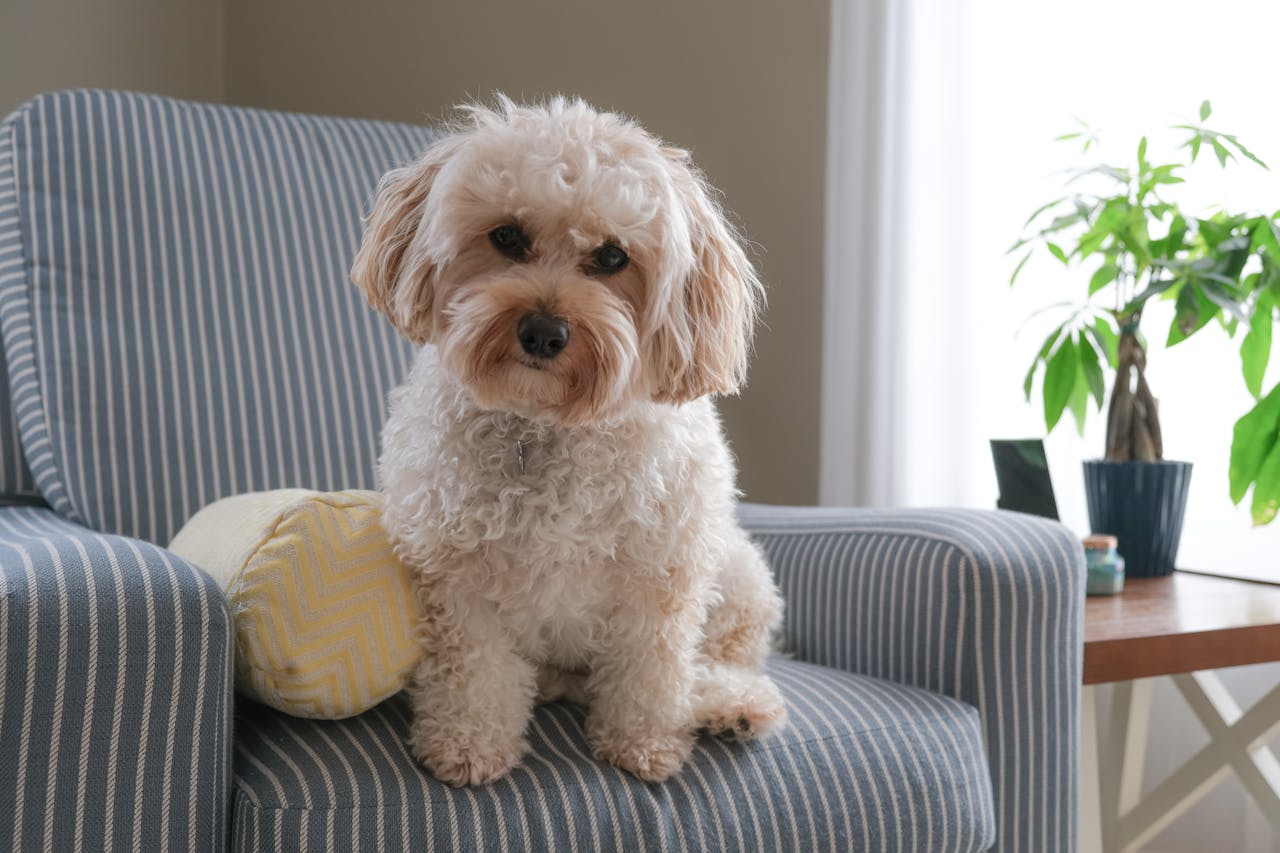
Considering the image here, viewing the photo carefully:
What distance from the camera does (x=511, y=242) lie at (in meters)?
1.17

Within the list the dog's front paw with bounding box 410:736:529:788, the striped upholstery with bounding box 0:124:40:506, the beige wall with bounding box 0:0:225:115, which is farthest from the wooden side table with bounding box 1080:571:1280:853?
the beige wall with bounding box 0:0:225:115

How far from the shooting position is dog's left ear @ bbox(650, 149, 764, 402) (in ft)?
3.93

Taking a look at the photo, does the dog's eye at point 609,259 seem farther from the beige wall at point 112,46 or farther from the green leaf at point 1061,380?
the beige wall at point 112,46

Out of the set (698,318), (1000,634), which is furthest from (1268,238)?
(698,318)

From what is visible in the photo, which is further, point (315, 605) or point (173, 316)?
point (173, 316)

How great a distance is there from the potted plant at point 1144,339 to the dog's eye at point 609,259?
41.9 inches

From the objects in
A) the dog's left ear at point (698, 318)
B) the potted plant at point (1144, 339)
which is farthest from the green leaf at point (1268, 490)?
the dog's left ear at point (698, 318)

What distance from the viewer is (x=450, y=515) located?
1.21 meters

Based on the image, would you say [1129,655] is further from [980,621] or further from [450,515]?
[450,515]

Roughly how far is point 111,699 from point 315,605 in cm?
21

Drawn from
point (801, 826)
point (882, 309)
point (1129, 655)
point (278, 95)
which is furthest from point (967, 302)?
point (278, 95)

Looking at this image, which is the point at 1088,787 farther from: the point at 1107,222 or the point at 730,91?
the point at 730,91

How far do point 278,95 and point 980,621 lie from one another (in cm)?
243

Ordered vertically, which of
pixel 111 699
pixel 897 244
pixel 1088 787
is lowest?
pixel 1088 787
